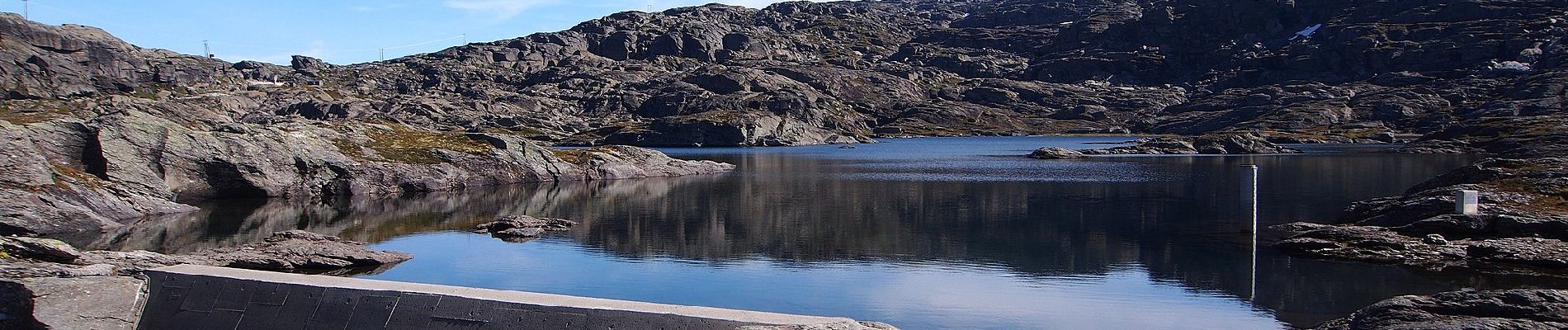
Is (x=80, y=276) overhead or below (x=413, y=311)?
overhead

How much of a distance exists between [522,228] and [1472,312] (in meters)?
34.2

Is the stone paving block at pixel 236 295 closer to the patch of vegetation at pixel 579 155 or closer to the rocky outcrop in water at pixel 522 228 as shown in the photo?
the rocky outcrop in water at pixel 522 228

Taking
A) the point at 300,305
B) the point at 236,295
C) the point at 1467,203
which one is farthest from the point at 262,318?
the point at 1467,203

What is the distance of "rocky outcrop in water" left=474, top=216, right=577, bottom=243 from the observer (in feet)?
139

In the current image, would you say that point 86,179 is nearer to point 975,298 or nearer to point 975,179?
point 975,298

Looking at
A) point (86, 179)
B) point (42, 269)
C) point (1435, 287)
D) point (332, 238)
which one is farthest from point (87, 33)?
point (1435, 287)

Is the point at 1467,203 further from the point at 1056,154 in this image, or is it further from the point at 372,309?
the point at 1056,154

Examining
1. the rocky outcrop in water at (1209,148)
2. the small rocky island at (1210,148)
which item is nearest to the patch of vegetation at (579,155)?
the small rocky island at (1210,148)

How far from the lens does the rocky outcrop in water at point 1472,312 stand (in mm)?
17656

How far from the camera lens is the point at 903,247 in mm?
39031

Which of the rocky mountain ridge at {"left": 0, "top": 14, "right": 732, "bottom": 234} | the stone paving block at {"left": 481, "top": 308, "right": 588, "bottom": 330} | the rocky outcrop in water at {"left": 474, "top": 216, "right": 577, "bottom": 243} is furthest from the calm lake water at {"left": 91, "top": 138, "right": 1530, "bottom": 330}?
the stone paving block at {"left": 481, "top": 308, "right": 588, "bottom": 330}

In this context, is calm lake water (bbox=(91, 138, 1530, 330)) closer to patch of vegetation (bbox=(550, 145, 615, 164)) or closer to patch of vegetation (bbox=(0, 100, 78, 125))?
patch of vegetation (bbox=(550, 145, 615, 164))

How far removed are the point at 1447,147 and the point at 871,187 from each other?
94.1 m

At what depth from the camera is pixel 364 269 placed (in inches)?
1255
